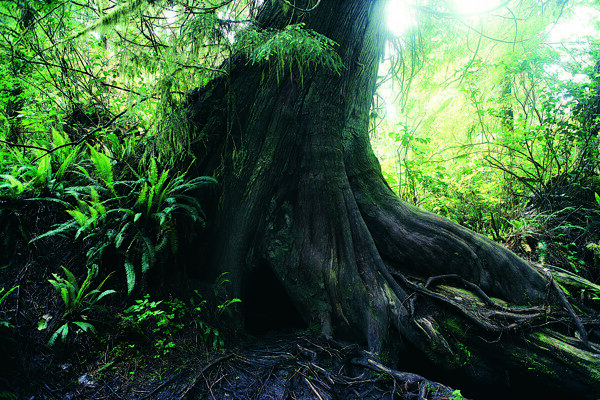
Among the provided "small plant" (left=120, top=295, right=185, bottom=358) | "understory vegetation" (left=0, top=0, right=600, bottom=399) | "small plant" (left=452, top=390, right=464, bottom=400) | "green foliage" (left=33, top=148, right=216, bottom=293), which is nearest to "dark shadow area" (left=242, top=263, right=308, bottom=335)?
"understory vegetation" (left=0, top=0, right=600, bottom=399)

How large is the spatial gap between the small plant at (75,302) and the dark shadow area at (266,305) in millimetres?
1567

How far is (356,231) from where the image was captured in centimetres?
308

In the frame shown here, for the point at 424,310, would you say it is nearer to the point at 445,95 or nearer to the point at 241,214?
the point at 241,214

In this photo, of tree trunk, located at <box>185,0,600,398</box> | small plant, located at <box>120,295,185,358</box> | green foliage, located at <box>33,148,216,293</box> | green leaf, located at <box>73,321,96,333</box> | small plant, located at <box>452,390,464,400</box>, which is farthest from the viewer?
tree trunk, located at <box>185,0,600,398</box>

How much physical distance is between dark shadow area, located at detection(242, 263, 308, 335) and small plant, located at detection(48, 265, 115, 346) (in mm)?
1567

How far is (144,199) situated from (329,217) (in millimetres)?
2022

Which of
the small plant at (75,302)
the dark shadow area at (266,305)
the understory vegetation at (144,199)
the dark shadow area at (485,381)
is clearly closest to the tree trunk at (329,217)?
the dark shadow area at (266,305)

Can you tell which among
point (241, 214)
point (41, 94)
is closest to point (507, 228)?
point (241, 214)

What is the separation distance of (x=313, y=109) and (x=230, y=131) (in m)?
1.07

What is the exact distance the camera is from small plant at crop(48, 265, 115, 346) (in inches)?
80.6

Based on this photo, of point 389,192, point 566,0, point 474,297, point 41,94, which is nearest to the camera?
point 474,297

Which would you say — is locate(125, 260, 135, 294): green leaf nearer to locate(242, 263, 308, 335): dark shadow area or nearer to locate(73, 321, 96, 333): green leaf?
locate(73, 321, 96, 333): green leaf

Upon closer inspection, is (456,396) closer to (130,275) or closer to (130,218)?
(130,275)

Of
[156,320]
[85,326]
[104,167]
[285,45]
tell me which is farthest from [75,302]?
[285,45]
